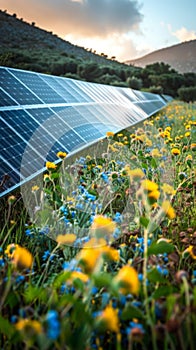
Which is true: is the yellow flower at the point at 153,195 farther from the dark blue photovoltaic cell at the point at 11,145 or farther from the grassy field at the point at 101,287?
the dark blue photovoltaic cell at the point at 11,145

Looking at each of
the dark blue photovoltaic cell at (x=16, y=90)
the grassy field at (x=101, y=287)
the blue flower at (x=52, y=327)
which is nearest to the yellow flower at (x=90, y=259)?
the grassy field at (x=101, y=287)

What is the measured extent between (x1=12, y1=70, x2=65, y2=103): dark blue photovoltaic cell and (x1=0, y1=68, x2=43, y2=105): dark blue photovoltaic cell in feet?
0.67

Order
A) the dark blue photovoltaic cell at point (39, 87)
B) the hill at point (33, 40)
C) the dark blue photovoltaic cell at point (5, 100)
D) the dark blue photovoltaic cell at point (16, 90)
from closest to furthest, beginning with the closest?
the dark blue photovoltaic cell at point (5, 100)
the dark blue photovoltaic cell at point (16, 90)
the dark blue photovoltaic cell at point (39, 87)
the hill at point (33, 40)

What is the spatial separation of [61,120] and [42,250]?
2.67 metres

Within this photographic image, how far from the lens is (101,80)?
29.1 meters

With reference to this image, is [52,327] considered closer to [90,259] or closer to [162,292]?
[90,259]

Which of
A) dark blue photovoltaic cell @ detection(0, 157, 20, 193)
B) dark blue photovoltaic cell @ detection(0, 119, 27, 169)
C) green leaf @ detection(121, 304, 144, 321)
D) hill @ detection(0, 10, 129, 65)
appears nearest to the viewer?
green leaf @ detection(121, 304, 144, 321)

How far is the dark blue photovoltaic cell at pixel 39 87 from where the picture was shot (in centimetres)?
535

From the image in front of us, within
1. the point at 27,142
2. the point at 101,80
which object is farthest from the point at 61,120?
the point at 101,80

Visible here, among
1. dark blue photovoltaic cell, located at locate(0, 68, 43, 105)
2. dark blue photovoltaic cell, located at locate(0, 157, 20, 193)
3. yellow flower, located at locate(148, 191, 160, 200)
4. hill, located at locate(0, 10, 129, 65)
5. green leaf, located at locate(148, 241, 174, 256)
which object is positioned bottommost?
green leaf, located at locate(148, 241, 174, 256)

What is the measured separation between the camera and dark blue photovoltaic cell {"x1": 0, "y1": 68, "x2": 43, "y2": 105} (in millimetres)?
4533

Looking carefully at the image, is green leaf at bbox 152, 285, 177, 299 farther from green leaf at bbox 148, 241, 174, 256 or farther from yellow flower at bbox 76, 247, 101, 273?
yellow flower at bbox 76, 247, 101, 273

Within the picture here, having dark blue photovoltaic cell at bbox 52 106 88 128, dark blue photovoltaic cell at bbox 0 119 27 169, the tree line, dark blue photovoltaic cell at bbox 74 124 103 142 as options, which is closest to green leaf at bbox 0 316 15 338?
dark blue photovoltaic cell at bbox 0 119 27 169

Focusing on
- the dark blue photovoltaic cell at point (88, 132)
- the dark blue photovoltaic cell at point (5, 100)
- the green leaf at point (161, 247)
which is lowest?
the green leaf at point (161, 247)
